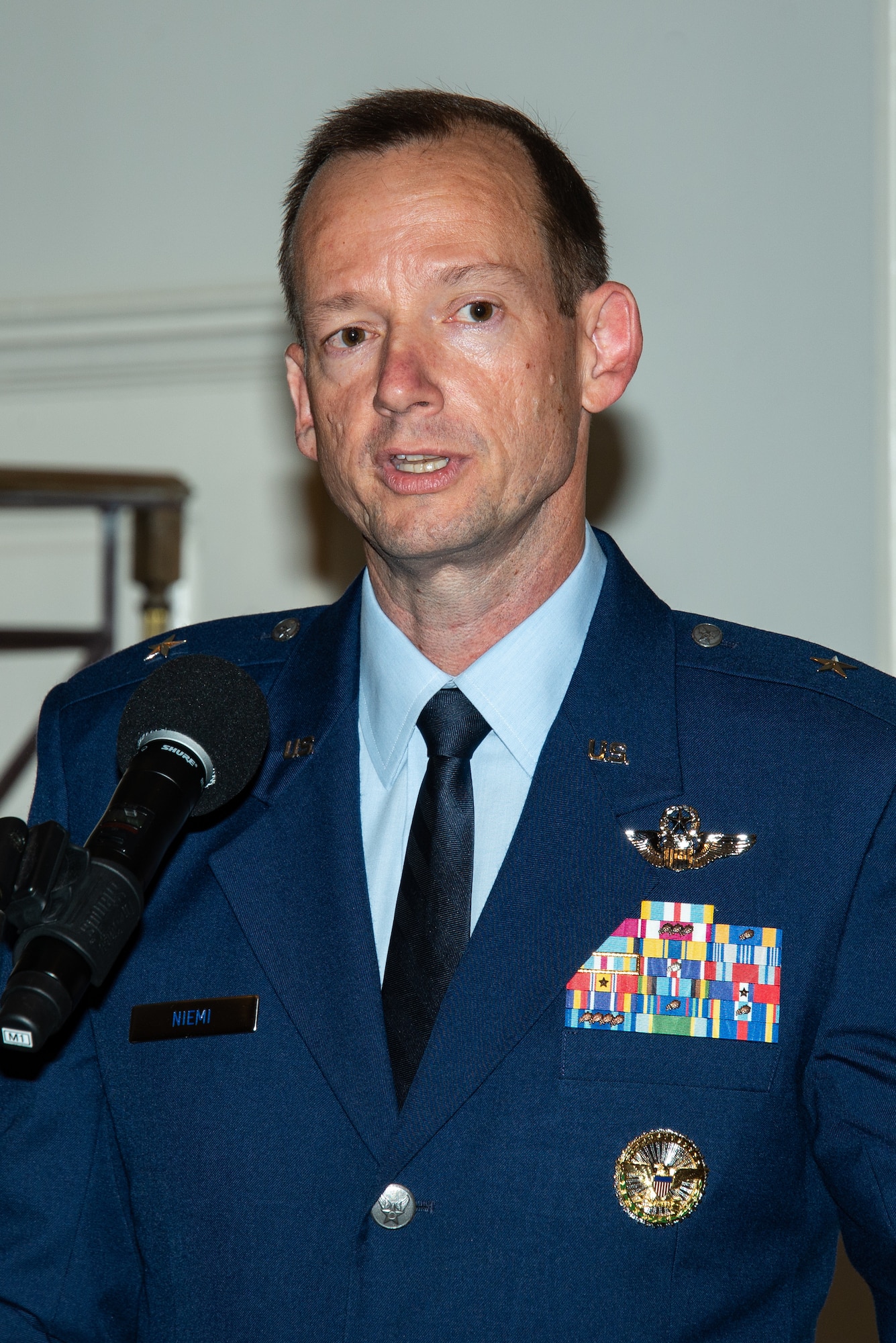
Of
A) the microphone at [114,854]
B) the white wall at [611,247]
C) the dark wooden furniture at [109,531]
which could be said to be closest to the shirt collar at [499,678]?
the microphone at [114,854]

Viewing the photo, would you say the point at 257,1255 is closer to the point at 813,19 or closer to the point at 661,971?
the point at 661,971

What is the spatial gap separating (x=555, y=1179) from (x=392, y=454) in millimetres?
656

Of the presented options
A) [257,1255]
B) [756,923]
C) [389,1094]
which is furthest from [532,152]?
[257,1255]

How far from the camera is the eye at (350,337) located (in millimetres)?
1518

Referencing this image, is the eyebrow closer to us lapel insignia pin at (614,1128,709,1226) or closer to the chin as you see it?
the chin

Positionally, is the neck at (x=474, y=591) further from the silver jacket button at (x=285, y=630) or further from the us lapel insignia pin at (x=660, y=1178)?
the us lapel insignia pin at (x=660, y=1178)

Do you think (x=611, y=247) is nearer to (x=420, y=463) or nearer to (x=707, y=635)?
(x=707, y=635)

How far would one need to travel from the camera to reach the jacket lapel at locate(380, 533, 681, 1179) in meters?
1.33

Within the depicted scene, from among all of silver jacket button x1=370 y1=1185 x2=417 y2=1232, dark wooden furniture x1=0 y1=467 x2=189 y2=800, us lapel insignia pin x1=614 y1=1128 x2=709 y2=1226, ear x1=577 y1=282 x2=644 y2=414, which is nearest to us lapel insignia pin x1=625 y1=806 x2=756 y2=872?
us lapel insignia pin x1=614 y1=1128 x2=709 y2=1226

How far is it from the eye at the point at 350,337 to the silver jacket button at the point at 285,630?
14.0 inches

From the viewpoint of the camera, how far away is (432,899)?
1.42 meters

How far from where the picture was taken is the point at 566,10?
2.78m

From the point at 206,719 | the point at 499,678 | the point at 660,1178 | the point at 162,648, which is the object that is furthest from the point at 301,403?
the point at 660,1178

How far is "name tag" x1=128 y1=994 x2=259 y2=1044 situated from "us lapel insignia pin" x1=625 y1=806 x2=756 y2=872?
0.38m
